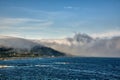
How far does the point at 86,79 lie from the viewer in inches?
4262

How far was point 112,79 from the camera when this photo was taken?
108188mm

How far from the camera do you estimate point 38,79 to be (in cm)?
10688

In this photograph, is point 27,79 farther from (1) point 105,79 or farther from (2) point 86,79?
(1) point 105,79

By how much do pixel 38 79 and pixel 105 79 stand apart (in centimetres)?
2855

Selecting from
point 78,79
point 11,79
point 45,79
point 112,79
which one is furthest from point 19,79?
point 112,79

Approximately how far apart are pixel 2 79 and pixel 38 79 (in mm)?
14948

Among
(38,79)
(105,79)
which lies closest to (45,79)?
(38,79)

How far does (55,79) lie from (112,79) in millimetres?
24463

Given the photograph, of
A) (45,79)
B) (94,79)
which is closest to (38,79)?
(45,79)

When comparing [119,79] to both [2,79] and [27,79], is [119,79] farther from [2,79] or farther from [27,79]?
[2,79]

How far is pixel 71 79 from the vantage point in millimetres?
107812

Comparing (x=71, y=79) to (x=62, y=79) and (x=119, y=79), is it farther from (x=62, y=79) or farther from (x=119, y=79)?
(x=119, y=79)

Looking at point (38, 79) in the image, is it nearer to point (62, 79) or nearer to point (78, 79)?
point (62, 79)

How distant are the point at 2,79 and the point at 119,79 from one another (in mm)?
49371
